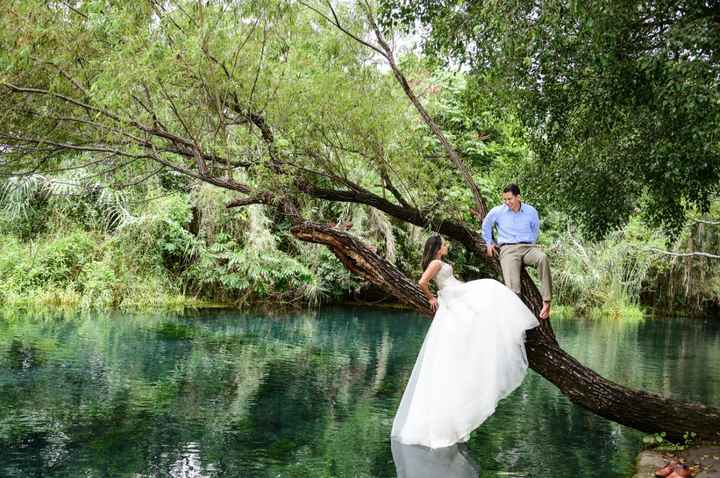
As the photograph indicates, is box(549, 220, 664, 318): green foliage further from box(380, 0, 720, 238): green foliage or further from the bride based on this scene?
the bride

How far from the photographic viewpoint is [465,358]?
6961 millimetres

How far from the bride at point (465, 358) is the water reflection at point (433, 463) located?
5.3 inches

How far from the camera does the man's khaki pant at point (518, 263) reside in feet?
23.5

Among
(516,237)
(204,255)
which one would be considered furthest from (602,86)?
(204,255)

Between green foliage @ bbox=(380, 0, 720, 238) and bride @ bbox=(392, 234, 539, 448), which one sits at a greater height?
green foliage @ bbox=(380, 0, 720, 238)

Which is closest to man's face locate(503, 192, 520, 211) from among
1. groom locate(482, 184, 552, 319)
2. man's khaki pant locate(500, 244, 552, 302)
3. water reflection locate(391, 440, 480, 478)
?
groom locate(482, 184, 552, 319)

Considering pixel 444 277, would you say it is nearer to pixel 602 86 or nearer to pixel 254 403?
pixel 602 86

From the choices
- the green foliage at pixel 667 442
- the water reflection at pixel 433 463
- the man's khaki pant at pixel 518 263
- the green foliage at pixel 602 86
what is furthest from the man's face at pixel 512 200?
the green foliage at pixel 667 442

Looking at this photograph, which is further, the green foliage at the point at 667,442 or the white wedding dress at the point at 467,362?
the green foliage at the point at 667,442

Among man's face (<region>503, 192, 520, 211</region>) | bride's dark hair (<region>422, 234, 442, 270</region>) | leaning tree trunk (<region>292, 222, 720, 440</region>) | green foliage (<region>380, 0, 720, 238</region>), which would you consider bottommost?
leaning tree trunk (<region>292, 222, 720, 440</region>)

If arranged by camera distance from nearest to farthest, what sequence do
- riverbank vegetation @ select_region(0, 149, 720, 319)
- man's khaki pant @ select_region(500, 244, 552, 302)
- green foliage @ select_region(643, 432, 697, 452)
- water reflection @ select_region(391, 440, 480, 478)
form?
water reflection @ select_region(391, 440, 480, 478) < man's khaki pant @ select_region(500, 244, 552, 302) < green foliage @ select_region(643, 432, 697, 452) < riverbank vegetation @ select_region(0, 149, 720, 319)

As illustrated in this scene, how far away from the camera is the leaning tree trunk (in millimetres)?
7543

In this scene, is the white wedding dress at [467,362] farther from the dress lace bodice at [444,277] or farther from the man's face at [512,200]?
the man's face at [512,200]

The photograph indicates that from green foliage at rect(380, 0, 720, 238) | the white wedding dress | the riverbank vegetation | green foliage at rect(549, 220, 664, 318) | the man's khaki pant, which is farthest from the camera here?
green foliage at rect(549, 220, 664, 318)
